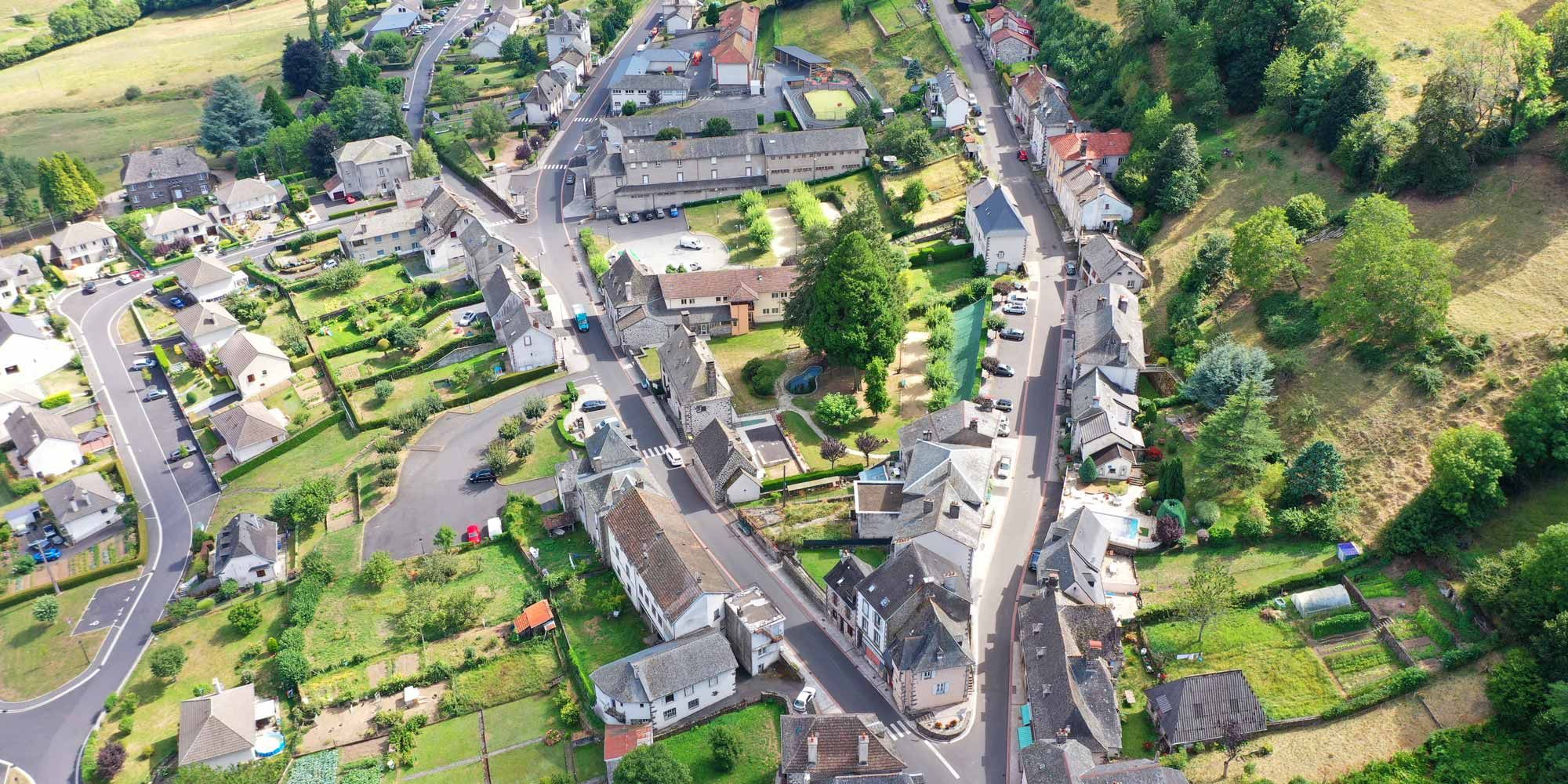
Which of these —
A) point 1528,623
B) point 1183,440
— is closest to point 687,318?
point 1183,440

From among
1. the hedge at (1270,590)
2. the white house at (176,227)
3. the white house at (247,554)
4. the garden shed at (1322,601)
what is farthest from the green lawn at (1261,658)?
the white house at (176,227)

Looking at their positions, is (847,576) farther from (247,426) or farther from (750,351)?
(247,426)

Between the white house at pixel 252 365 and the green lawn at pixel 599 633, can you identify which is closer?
the green lawn at pixel 599 633

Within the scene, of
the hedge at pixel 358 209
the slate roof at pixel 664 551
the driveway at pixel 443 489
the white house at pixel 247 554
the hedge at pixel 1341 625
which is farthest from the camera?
the hedge at pixel 358 209

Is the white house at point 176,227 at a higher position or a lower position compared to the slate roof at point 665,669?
higher

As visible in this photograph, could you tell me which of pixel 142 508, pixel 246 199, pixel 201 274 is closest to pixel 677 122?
pixel 246 199

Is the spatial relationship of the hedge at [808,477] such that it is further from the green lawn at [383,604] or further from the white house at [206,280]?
the white house at [206,280]
